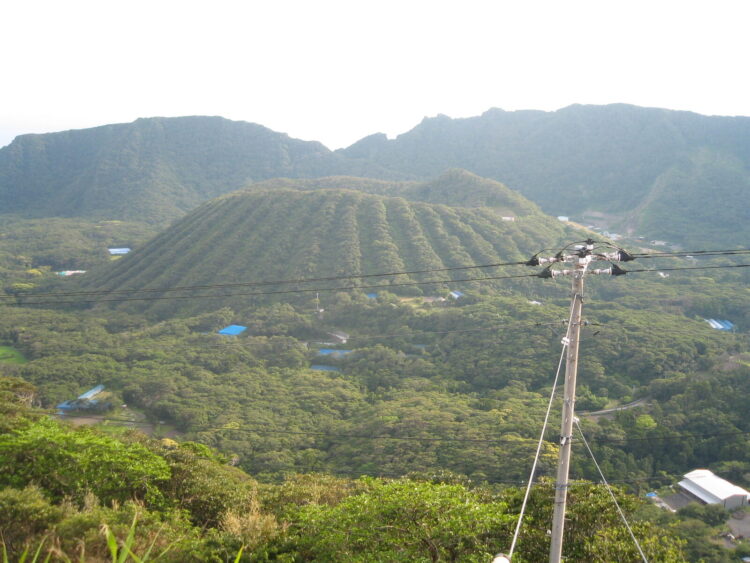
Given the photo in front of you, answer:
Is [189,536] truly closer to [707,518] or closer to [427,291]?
[707,518]

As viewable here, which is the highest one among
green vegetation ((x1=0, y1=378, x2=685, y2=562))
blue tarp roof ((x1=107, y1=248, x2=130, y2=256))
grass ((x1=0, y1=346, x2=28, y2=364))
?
green vegetation ((x1=0, y1=378, x2=685, y2=562))

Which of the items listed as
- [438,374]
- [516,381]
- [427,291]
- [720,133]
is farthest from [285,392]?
[720,133]

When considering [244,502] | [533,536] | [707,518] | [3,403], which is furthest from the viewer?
[707,518]

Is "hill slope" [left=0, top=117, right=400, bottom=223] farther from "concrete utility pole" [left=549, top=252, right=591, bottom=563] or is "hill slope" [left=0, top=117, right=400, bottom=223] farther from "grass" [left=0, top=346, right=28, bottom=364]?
"concrete utility pole" [left=549, top=252, right=591, bottom=563]

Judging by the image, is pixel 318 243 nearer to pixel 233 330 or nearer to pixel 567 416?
pixel 233 330

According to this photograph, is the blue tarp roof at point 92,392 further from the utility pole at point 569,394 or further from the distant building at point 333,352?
the utility pole at point 569,394

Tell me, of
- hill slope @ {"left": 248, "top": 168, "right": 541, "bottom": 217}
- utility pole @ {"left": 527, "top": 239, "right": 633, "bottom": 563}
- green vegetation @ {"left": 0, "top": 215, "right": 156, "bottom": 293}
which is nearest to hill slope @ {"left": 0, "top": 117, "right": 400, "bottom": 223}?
green vegetation @ {"left": 0, "top": 215, "right": 156, "bottom": 293}
